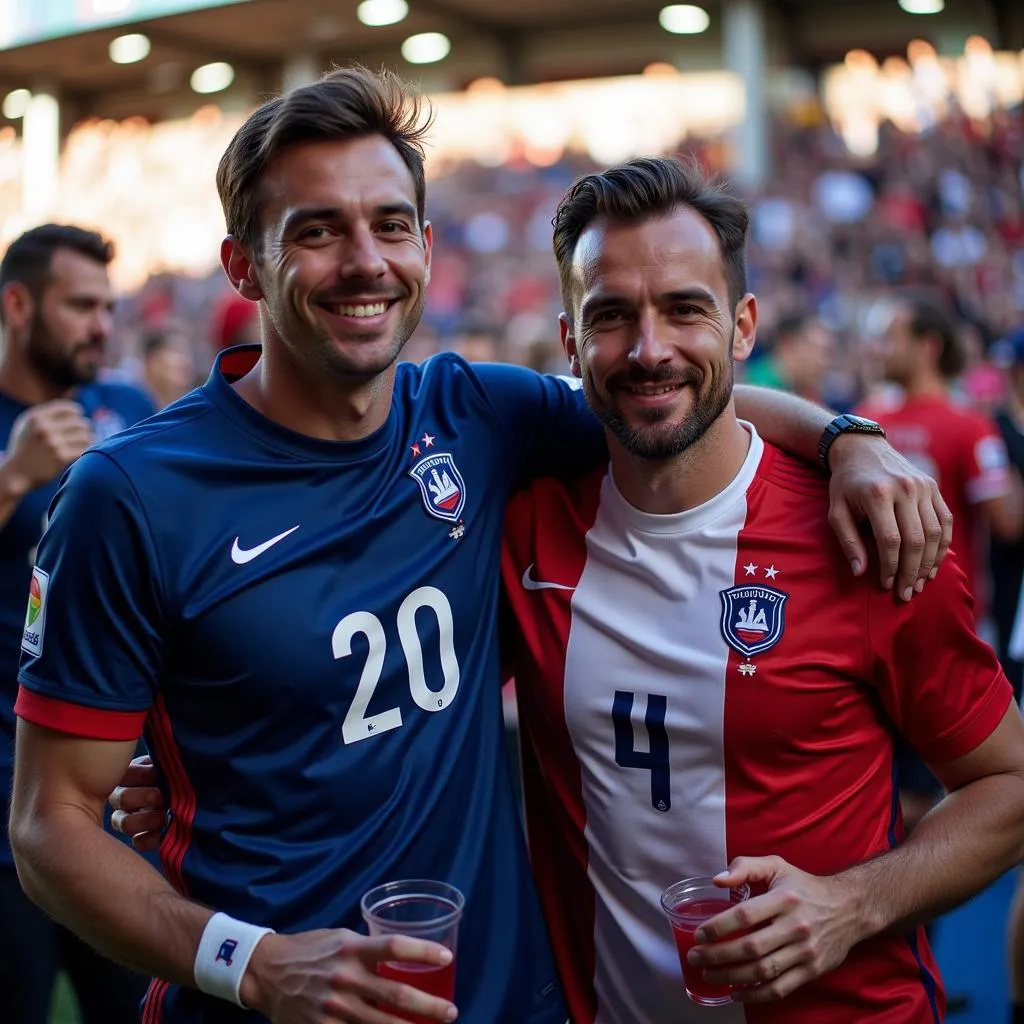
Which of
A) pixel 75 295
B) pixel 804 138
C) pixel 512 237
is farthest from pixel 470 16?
pixel 75 295

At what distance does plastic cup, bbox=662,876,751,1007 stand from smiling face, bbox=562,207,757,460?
0.74 meters

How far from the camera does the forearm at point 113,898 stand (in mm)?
1763

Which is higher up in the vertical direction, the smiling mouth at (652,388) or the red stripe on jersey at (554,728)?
the smiling mouth at (652,388)

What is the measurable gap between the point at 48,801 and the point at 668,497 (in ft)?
3.86

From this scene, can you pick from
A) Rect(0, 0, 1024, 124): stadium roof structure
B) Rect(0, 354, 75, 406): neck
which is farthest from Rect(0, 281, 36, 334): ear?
Rect(0, 0, 1024, 124): stadium roof structure

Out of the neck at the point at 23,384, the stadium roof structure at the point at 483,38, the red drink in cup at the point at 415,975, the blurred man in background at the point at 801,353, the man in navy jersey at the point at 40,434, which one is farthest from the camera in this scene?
the stadium roof structure at the point at 483,38

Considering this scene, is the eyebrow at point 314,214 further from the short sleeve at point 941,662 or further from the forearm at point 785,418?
the short sleeve at point 941,662

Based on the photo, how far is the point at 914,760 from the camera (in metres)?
4.84

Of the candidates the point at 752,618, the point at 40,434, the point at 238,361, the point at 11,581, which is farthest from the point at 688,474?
the point at 11,581

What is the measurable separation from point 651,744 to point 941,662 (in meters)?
0.51

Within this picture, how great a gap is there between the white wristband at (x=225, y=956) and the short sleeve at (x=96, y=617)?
0.34 m

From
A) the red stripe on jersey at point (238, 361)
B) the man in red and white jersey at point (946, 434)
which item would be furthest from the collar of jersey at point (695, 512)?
the man in red and white jersey at point (946, 434)

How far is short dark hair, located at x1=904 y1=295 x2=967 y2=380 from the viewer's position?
573 centimetres

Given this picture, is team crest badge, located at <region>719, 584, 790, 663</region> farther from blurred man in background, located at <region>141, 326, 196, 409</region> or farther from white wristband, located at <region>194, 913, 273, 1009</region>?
blurred man in background, located at <region>141, 326, 196, 409</region>
